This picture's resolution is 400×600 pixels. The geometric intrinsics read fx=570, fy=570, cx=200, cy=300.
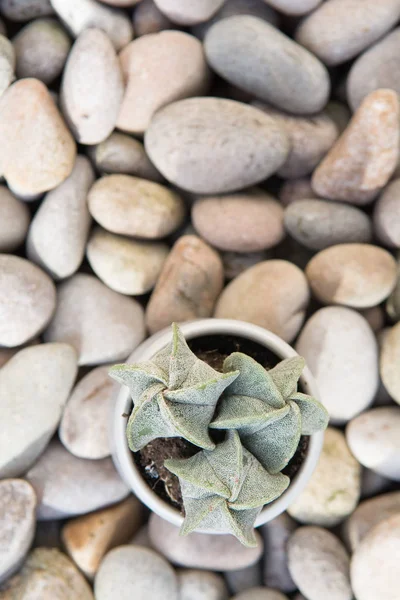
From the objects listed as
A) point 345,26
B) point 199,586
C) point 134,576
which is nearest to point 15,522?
point 134,576

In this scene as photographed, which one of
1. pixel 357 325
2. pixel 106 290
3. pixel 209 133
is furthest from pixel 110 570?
pixel 209 133

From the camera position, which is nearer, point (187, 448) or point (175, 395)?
point (175, 395)

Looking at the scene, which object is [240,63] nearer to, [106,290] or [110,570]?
[106,290]

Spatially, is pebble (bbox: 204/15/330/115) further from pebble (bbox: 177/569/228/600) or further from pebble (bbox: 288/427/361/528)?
pebble (bbox: 177/569/228/600)

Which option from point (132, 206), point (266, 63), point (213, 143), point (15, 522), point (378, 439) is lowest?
point (15, 522)

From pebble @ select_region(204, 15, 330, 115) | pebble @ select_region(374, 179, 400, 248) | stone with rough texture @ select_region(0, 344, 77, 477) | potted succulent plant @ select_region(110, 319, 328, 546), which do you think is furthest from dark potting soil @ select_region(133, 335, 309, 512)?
pebble @ select_region(204, 15, 330, 115)

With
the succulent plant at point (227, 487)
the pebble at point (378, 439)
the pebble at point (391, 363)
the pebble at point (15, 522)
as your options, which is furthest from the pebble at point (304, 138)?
the pebble at point (15, 522)

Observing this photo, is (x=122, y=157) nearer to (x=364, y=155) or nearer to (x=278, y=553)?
(x=364, y=155)
